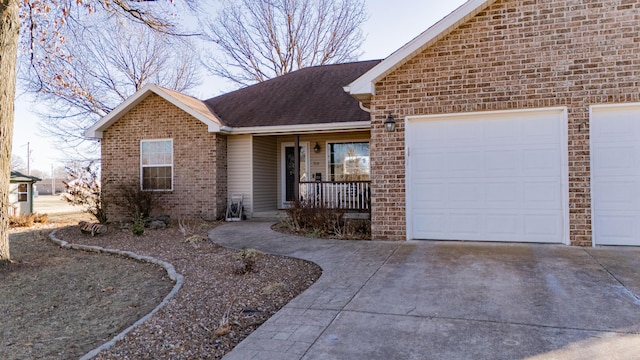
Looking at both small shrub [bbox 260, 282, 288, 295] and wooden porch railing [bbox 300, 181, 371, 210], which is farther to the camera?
wooden porch railing [bbox 300, 181, 371, 210]

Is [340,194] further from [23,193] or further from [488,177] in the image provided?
[23,193]

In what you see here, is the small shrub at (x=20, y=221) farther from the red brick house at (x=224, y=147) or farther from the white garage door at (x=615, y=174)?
the white garage door at (x=615, y=174)

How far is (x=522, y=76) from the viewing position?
7.04m

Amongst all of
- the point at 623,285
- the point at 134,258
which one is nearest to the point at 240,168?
the point at 134,258

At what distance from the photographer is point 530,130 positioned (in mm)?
7133

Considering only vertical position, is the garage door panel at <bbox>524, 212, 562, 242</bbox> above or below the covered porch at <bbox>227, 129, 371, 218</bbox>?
below

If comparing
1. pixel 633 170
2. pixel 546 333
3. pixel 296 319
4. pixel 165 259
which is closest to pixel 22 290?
pixel 165 259

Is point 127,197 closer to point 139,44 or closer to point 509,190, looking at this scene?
point 509,190

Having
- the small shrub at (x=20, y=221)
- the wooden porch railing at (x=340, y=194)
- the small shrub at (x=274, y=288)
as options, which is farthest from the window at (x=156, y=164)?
the small shrub at (x=274, y=288)

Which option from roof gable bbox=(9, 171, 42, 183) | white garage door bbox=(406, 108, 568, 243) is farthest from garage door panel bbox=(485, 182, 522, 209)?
roof gable bbox=(9, 171, 42, 183)

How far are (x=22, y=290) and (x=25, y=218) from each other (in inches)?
317

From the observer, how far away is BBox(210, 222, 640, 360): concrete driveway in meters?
3.20

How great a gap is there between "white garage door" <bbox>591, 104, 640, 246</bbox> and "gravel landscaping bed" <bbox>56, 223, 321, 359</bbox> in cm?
500

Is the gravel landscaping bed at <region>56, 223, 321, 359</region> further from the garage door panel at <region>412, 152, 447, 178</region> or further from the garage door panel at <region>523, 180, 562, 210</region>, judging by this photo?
the garage door panel at <region>523, 180, 562, 210</region>
